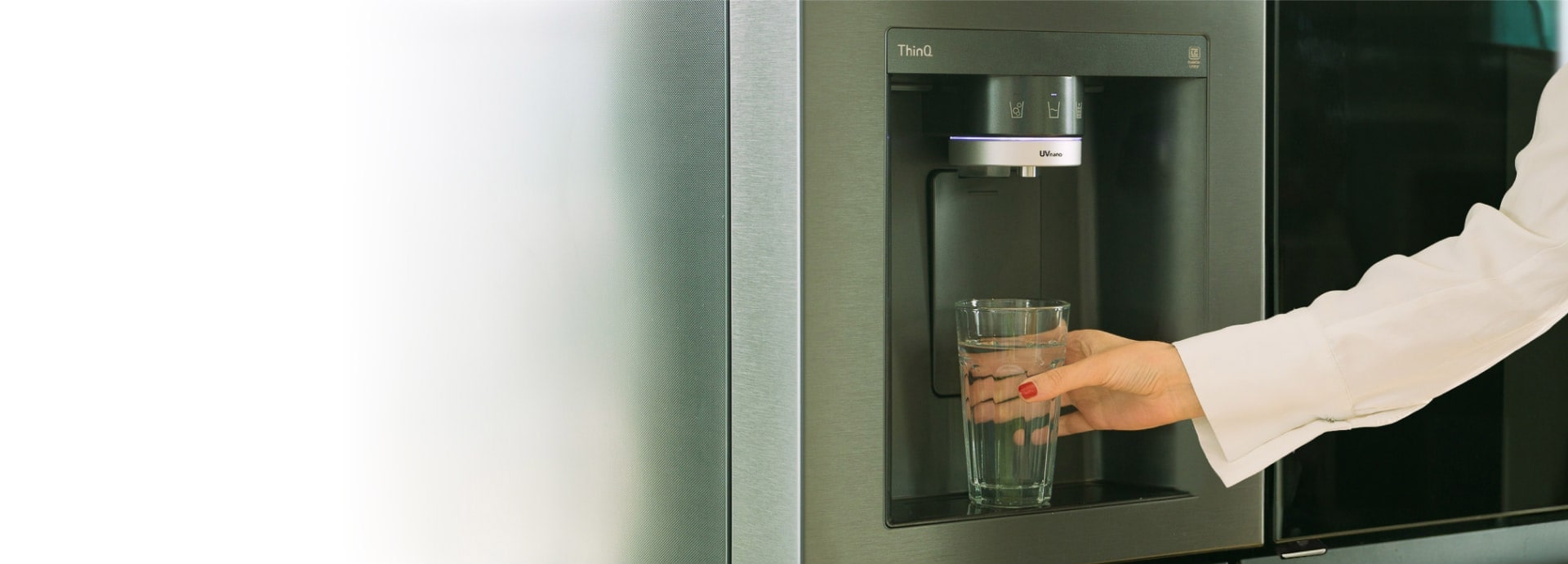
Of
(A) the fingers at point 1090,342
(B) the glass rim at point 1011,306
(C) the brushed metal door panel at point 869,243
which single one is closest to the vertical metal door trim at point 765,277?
(C) the brushed metal door panel at point 869,243

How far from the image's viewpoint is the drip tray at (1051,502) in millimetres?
828

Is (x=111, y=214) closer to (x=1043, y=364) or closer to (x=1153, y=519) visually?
(x=1043, y=364)

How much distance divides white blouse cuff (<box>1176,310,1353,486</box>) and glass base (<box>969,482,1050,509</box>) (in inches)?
5.5

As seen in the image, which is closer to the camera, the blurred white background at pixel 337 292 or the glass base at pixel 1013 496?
the blurred white background at pixel 337 292

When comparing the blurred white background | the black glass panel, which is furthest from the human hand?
the blurred white background

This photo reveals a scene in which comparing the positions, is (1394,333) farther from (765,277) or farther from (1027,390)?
(765,277)

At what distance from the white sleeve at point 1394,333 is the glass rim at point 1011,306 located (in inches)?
4.0

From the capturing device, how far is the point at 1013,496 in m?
0.84

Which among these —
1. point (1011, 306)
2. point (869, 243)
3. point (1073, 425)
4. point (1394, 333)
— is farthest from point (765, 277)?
point (1394, 333)

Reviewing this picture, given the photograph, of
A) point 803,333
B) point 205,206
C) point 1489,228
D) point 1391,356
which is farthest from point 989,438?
point 205,206

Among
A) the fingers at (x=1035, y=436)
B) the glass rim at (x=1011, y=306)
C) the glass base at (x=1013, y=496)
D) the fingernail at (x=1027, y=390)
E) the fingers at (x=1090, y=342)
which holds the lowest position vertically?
the glass base at (x=1013, y=496)

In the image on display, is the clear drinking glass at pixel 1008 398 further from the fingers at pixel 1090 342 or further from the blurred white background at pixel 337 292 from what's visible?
the blurred white background at pixel 337 292

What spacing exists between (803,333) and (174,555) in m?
0.45

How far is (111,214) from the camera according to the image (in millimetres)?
716
